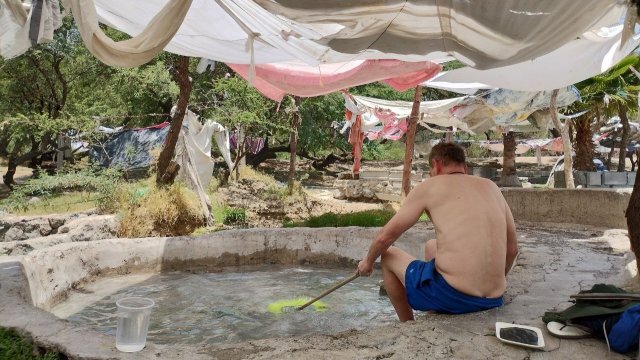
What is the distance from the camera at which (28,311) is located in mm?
2582

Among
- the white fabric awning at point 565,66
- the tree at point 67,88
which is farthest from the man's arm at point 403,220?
the tree at point 67,88

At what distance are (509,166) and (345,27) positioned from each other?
1234cm

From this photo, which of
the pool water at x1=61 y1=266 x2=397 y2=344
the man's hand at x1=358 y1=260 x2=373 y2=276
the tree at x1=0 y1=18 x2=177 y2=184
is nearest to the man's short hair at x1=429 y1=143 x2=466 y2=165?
the man's hand at x1=358 y1=260 x2=373 y2=276

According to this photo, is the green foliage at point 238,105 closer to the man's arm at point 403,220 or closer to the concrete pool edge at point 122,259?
the concrete pool edge at point 122,259

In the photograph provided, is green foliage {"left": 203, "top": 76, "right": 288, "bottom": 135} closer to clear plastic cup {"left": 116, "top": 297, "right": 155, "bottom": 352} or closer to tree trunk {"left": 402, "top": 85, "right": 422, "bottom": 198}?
tree trunk {"left": 402, "top": 85, "right": 422, "bottom": 198}

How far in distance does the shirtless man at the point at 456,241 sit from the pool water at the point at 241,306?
1191mm

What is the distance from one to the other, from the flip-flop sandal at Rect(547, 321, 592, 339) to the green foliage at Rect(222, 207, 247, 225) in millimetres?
7583

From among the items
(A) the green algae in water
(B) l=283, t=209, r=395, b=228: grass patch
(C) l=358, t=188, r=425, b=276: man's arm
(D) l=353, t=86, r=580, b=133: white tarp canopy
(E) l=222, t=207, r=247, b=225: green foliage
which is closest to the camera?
(C) l=358, t=188, r=425, b=276: man's arm

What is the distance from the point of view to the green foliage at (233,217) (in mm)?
9375

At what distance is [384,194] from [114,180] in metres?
6.77

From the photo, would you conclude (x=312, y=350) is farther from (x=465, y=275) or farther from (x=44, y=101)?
(x=44, y=101)

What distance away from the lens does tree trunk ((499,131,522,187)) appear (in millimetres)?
13876

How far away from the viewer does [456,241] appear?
Answer: 8.52 ft

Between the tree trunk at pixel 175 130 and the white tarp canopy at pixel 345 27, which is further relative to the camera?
the tree trunk at pixel 175 130
